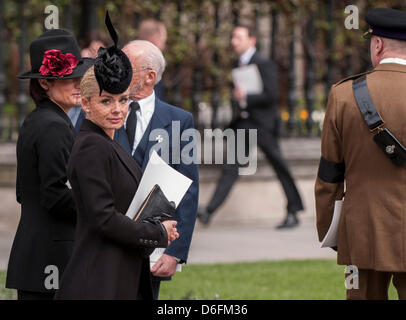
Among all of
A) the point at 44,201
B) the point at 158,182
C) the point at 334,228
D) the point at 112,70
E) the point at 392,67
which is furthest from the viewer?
the point at 334,228

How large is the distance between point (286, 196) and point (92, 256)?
7.05m

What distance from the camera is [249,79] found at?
10.7 m

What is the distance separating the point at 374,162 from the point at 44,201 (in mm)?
1662

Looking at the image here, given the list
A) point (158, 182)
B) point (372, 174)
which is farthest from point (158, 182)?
point (372, 174)

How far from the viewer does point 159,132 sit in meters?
4.95

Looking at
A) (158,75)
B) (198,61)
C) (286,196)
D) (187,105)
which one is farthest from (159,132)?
(187,105)

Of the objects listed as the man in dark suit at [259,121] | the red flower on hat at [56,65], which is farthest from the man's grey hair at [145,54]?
the man in dark suit at [259,121]

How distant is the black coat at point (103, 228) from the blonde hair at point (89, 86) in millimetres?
122

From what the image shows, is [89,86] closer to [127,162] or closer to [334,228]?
[127,162]

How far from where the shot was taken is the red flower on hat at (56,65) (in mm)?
4680

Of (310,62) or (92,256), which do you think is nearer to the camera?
(92,256)

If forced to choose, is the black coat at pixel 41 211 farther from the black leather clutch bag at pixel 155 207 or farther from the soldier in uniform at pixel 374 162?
the soldier in uniform at pixel 374 162

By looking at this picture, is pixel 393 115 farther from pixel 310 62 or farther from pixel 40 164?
pixel 310 62

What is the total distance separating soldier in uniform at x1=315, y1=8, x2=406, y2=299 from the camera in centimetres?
461
